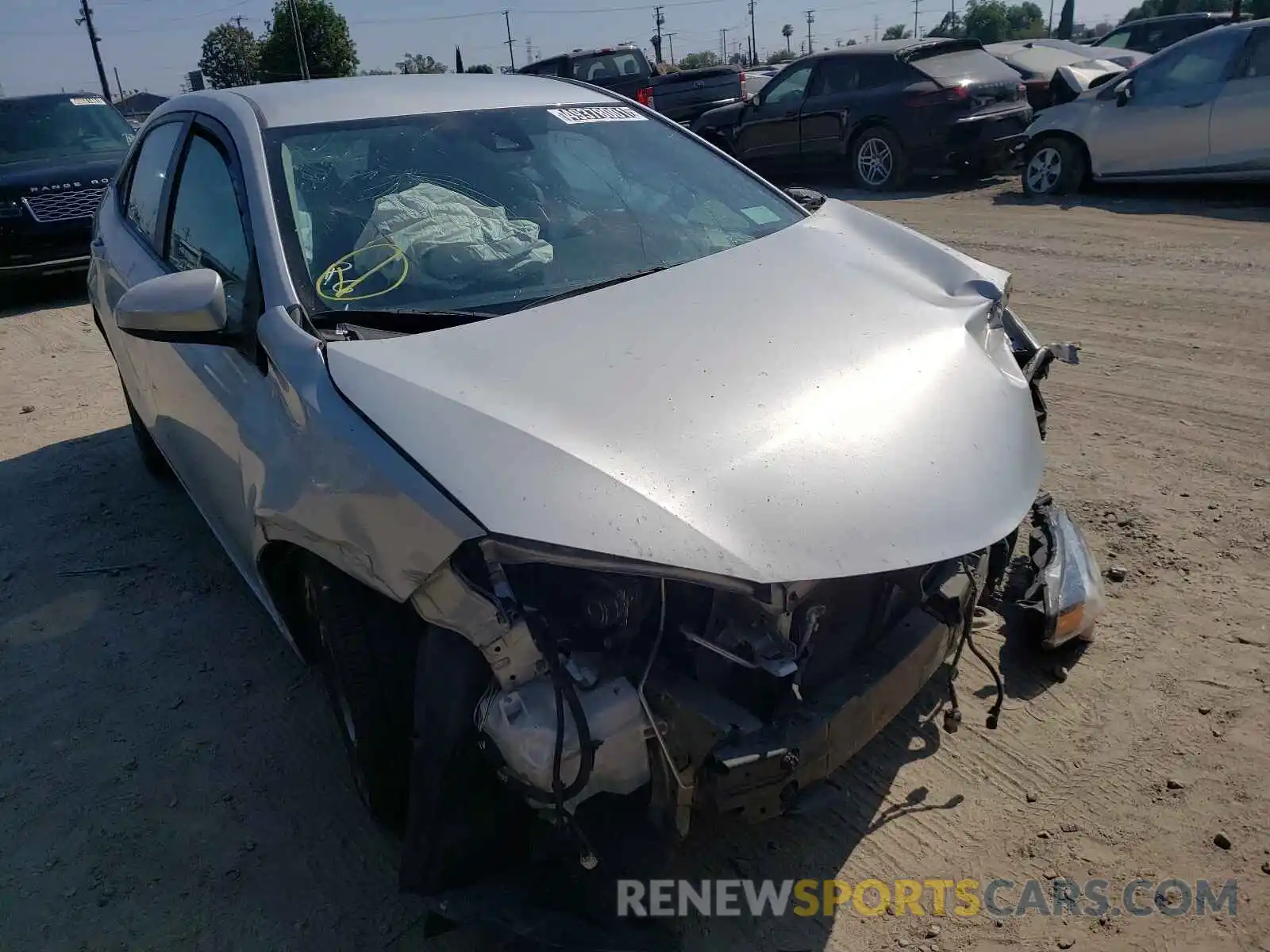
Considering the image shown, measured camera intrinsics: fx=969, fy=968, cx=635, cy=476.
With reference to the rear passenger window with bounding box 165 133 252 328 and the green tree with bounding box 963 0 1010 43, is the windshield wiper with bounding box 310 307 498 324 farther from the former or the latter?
the green tree with bounding box 963 0 1010 43

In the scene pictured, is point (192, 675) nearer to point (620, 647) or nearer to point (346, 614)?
point (346, 614)

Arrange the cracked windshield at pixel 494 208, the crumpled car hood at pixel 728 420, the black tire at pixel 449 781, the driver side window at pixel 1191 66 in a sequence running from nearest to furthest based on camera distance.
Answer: the crumpled car hood at pixel 728 420, the black tire at pixel 449 781, the cracked windshield at pixel 494 208, the driver side window at pixel 1191 66

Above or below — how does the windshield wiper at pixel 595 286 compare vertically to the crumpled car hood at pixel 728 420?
above

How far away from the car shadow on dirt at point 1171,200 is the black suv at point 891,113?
2.78 feet

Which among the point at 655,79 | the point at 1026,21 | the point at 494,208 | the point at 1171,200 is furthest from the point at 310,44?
the point at 1026,21

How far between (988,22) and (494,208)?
→ 2766 inches

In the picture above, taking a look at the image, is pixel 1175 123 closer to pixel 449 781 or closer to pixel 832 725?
pixel 832 725

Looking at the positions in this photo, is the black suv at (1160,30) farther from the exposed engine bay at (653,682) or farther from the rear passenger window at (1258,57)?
the exposed engine bay at (653,682)

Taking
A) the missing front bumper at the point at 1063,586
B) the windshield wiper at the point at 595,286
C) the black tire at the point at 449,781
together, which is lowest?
the missing front bumper at the point at 1063,586

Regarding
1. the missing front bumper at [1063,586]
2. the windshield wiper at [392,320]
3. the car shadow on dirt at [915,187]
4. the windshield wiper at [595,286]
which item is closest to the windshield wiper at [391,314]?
the windshield wiper at [392,320]

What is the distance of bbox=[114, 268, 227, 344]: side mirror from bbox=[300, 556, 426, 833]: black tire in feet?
2.31

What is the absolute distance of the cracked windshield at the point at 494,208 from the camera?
2.72 meters

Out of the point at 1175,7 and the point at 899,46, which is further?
the point at 1175,7

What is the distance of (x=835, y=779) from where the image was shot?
8.80ft
